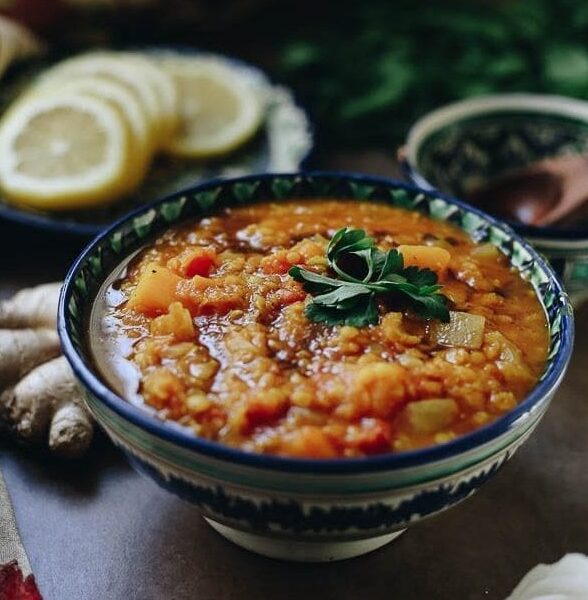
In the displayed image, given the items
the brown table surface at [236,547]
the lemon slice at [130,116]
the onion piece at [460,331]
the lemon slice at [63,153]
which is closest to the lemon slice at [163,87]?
the lemon slice at [130,116]

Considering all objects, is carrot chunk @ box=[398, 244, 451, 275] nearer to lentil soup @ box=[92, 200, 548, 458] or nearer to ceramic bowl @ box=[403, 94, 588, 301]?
lentil soup @ box=[92, 200, 548, 458]

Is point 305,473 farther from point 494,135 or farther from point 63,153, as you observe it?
point 494,135

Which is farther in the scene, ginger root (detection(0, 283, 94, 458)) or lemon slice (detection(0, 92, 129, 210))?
lemon slice (detection(0, 92, 129, 210))

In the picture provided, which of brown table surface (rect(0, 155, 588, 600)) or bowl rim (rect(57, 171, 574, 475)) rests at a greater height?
bowl rim (rect(57, 171, 574, 475))

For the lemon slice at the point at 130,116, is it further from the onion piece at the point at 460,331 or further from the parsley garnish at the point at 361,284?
the onion piece at the point at 460,331

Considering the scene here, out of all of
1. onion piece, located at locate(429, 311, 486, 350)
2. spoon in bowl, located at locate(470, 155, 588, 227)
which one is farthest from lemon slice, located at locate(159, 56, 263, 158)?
onion piece, located at locate(429, 311, 486, 350)

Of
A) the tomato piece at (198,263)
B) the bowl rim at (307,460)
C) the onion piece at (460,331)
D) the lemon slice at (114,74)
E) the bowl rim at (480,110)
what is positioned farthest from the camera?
the lemon slice at (114,74)
